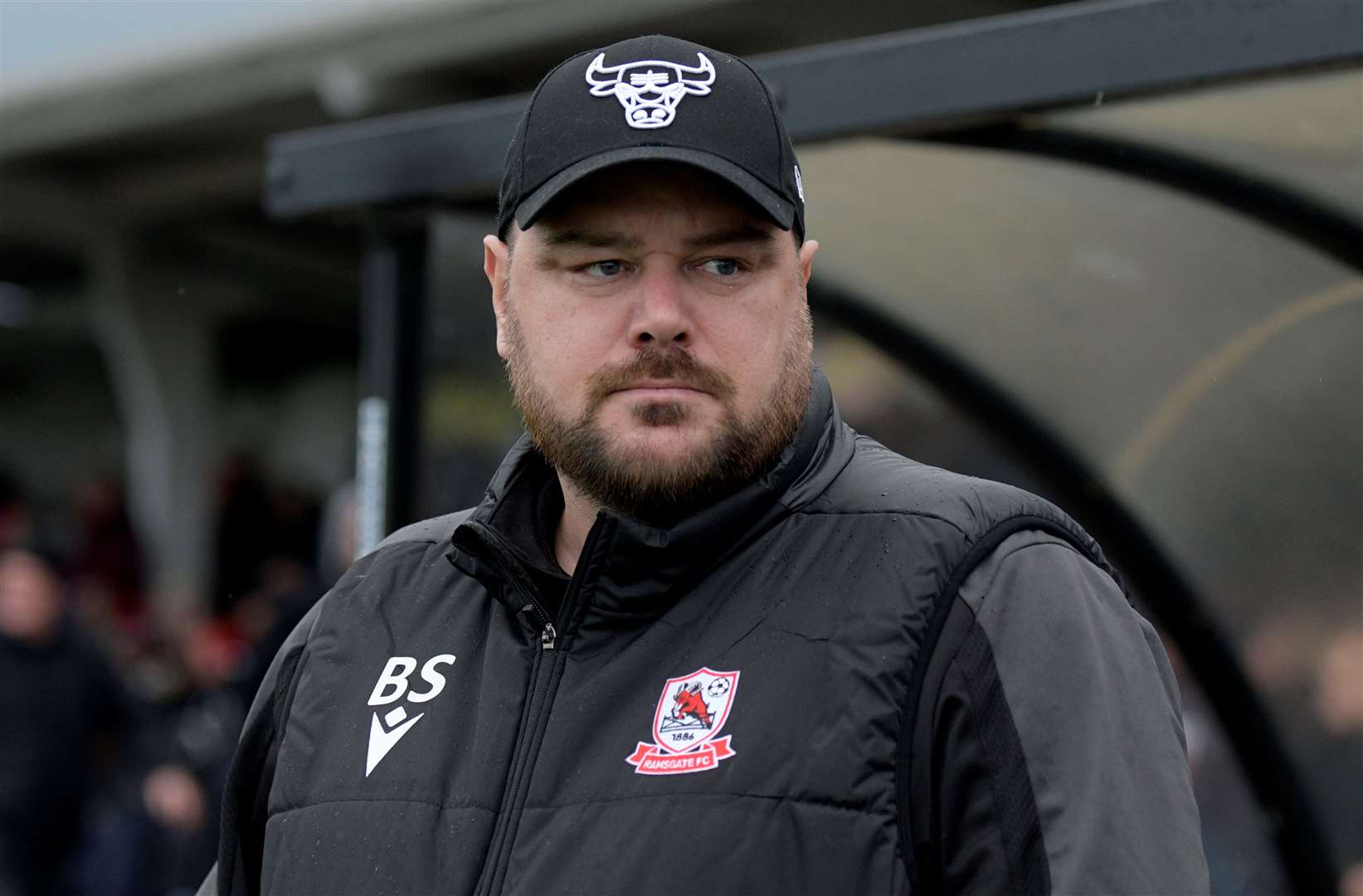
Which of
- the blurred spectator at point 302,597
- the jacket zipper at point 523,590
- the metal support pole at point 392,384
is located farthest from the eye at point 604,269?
the blurred spectator at point 302,597

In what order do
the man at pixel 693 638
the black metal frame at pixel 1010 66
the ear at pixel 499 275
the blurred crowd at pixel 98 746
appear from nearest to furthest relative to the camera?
1. the man at pixel 693 638
2. the ear at pixel 499 275
3. the black metal frame at pixel 1010 66
4. the blurred crowd at pixel 98 746

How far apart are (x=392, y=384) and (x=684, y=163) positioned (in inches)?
80.5

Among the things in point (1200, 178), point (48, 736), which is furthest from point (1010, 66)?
point (48, 736)

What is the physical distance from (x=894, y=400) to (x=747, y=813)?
2.69 metres

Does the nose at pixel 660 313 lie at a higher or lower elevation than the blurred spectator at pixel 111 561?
higher

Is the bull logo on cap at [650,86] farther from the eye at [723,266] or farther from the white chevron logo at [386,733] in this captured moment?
the white chevron logo at [386,733]

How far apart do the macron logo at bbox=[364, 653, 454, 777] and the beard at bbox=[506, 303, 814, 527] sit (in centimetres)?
28

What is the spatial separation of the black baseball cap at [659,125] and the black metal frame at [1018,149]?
3.01 feet

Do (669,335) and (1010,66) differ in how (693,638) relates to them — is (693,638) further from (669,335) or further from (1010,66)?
(1010,66)

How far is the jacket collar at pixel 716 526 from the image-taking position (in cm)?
174

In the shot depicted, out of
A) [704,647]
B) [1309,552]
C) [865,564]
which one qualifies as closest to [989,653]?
[865,564]

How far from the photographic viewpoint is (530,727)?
68.5 inches

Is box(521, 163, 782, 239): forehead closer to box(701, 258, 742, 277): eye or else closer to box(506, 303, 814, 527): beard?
box(701, 258, 742, 277): eye

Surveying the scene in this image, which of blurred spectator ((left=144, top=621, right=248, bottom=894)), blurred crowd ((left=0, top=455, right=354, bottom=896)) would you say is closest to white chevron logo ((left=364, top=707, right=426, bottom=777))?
blurred crowd ((left=0, top=455, right=354, bottom=896))
